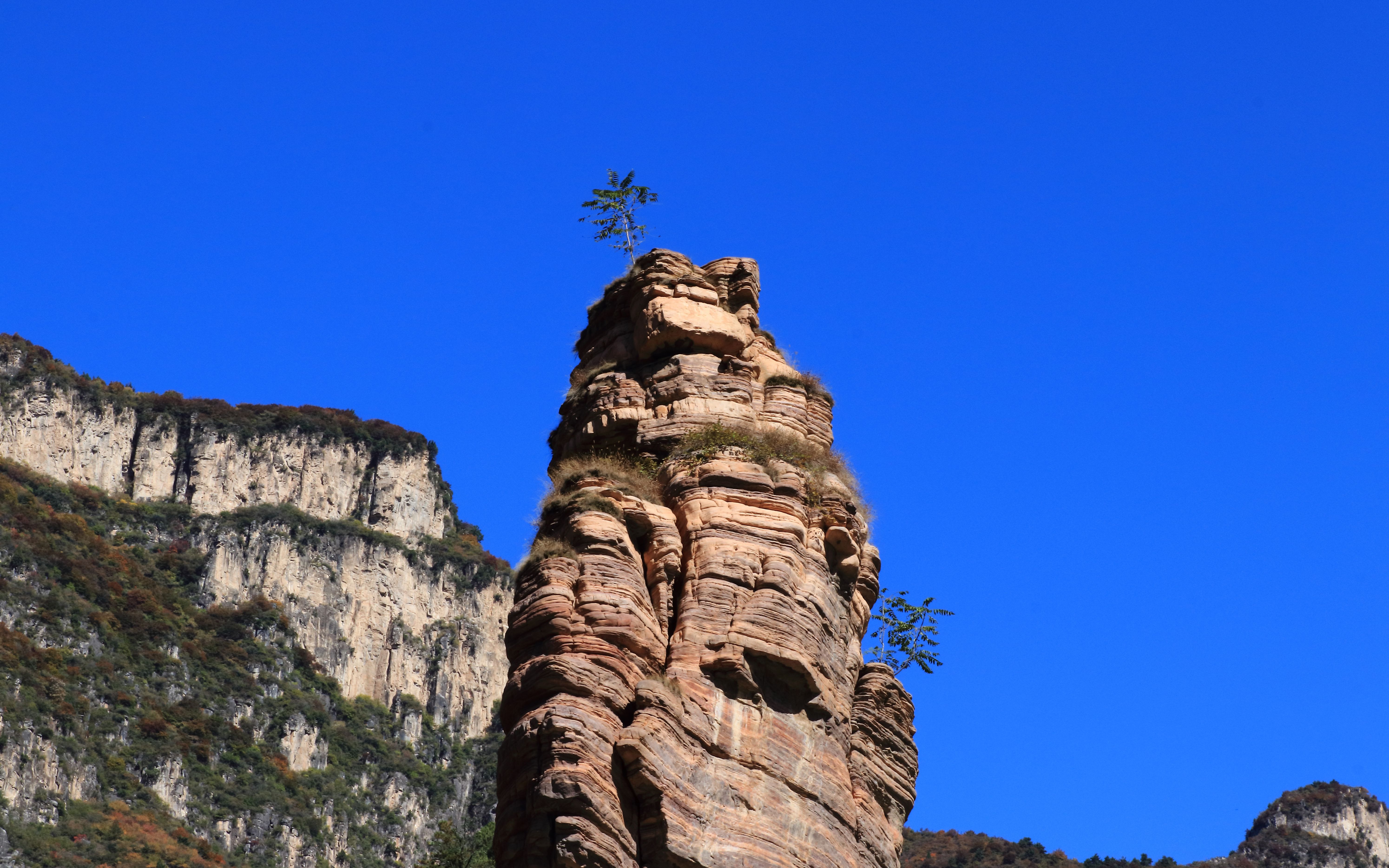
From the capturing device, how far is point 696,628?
27828mm

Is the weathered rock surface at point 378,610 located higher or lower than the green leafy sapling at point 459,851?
higher

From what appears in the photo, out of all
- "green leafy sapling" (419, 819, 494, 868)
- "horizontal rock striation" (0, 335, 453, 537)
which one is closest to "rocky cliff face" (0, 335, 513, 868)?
"horizontal rock striation" (0, 335, 453, 537)

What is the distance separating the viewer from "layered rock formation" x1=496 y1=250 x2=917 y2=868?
987 inches

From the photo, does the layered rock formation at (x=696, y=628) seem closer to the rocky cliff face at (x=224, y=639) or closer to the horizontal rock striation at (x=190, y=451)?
the rocky cliff face at (x=224, y=639)

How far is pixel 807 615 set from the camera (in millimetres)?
29000

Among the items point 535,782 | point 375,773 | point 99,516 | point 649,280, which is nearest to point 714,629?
point 535,782

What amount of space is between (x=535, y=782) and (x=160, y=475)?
6690 inches

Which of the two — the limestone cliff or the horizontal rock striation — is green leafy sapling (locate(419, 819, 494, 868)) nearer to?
the limestone cliff

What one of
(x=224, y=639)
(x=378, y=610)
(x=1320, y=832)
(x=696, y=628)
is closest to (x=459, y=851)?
(x=696, y=628)

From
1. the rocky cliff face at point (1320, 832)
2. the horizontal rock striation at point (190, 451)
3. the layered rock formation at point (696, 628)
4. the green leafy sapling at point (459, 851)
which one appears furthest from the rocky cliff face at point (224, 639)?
the layered rock formation at point (696, 628)

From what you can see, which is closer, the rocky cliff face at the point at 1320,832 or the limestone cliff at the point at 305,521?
the rocky cliff face at the point at 1320,832

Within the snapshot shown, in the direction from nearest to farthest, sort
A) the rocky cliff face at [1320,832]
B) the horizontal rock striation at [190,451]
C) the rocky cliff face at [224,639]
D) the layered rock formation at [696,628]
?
the layered rock formation at [696,628] < the rocky cliff face at [1320,832] < the rocky cliff face at [224,639] < the horizontal rock striation at [190,451]

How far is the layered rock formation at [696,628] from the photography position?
25.1 metres

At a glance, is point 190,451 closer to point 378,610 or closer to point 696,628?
point 378,610
